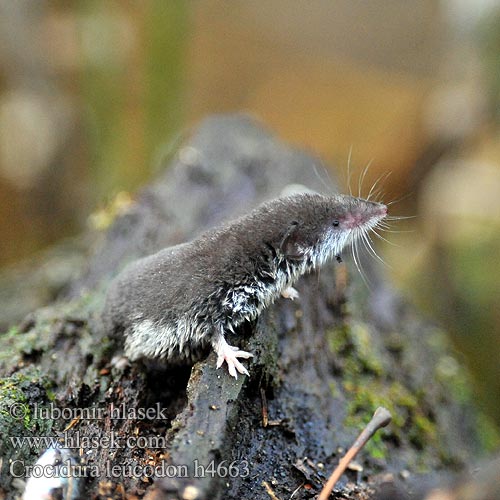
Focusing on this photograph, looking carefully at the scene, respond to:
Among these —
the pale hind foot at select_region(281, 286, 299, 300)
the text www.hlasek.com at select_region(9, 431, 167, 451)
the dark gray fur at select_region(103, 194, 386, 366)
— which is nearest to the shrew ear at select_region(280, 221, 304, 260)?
the dark gray fur at select_region(103, 194, 386, 366)

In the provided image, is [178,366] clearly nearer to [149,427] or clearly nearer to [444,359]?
[149,427]

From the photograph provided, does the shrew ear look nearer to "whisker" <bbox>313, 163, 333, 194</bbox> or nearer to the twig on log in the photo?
the twig on log

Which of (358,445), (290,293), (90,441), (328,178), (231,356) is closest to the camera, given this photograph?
(358,445)

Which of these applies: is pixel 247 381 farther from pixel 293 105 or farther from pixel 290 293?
pixel 293 105

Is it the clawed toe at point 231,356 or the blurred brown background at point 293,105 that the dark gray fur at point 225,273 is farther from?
the blurred brown background at point 293,105

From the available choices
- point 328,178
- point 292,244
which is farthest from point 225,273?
point 328,178
